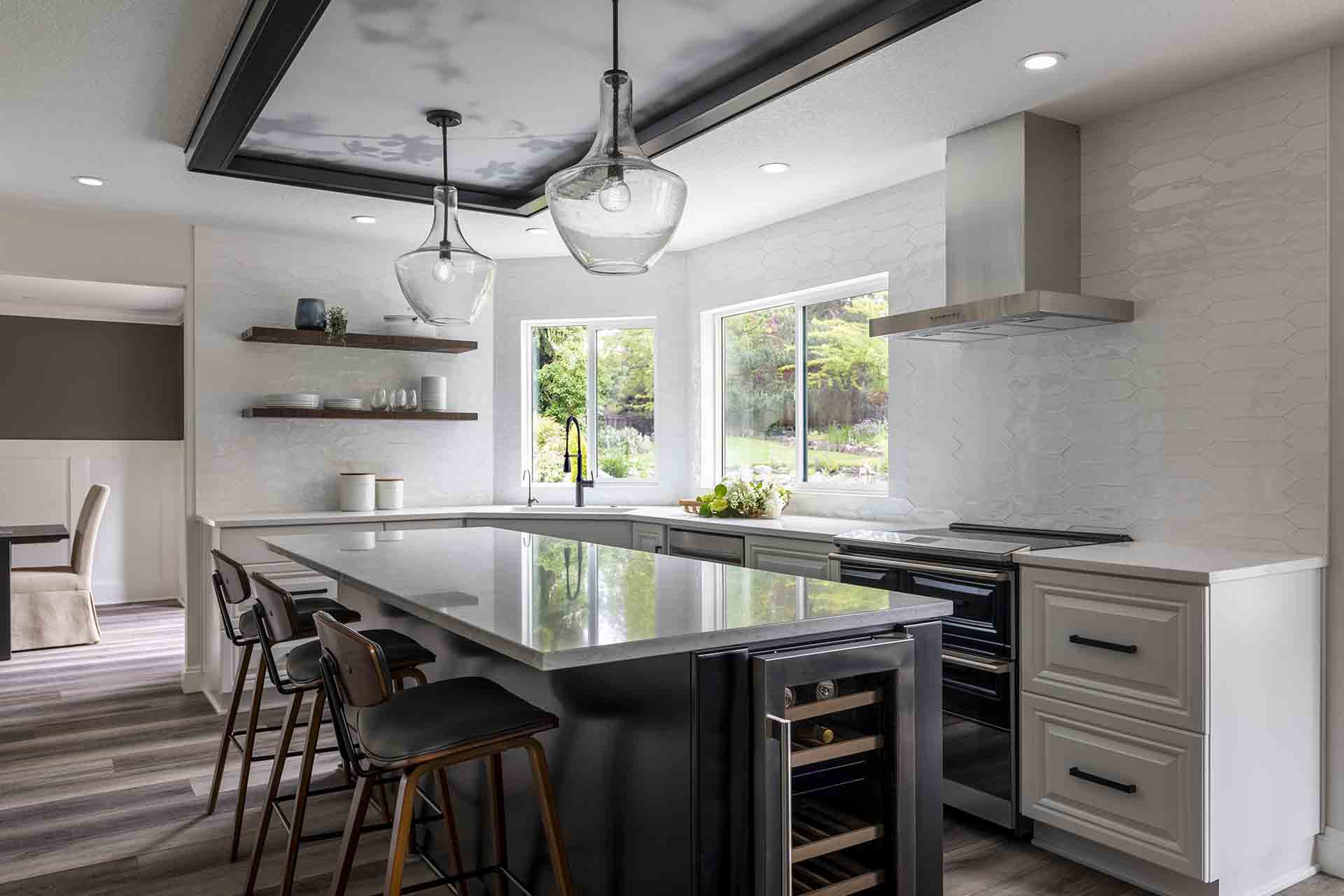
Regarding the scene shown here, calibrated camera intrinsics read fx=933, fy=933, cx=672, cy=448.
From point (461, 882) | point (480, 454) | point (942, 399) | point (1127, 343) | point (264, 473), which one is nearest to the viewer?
point (461, 882)

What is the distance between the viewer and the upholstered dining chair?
5.87 meters

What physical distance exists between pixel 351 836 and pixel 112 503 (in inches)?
272

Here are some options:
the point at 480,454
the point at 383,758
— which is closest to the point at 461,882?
the point at 383,758

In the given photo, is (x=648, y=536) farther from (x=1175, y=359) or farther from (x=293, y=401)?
(x=1175, y=359)

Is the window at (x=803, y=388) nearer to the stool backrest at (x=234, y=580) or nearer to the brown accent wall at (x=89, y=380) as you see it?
the stool backrest at (x=234, y=580)

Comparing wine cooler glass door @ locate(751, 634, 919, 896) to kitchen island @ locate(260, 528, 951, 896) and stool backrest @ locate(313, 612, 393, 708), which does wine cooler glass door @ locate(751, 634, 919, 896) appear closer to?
kitchen island @ locate(260, 528, 951, 896)

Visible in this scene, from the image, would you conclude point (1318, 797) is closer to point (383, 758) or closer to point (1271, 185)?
point (1271, 185)

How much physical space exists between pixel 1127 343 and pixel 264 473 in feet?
14.5

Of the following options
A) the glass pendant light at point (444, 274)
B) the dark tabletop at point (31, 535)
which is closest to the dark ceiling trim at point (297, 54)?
the glass pendant light at point (444, 274)

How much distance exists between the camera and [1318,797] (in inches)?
112

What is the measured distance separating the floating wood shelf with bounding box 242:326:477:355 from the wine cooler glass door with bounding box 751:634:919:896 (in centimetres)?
416

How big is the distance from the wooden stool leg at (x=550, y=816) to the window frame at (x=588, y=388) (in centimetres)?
402

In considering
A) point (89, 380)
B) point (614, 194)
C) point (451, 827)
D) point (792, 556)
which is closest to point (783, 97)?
point (614, 194)

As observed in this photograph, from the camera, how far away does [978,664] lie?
305 centimetres
